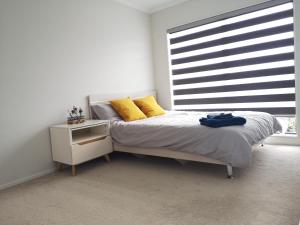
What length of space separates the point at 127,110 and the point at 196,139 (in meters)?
1.38

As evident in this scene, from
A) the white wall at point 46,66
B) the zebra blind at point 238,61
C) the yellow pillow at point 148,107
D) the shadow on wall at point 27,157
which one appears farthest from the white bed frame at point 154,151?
the zebra blind at point 238,61

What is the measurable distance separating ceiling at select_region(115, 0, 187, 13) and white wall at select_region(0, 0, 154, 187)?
26cm

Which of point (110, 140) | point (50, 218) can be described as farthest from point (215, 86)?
point (50, 218)

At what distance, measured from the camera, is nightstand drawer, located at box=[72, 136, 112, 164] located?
9.53 ft

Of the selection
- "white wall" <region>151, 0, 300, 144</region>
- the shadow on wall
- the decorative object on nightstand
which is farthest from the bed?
"white wall" <region>151, 0, 300, 144</region>

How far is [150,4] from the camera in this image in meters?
4.48

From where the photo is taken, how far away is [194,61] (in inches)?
174

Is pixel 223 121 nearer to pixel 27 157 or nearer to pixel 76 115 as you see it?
pixel 76 115

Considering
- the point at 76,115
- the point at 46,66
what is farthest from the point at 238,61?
the point at 46,66

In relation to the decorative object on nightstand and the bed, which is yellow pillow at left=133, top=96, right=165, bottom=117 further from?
the decorative object on nightstand

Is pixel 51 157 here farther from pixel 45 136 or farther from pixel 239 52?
pixel 239 52

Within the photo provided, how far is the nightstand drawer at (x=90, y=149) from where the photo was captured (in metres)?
2.90

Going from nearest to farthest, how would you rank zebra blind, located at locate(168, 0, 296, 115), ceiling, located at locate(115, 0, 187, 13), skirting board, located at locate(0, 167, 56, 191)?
skirting board, located at locate(0, 167, 56, 191), zebra blind, located at locate(168, 0, 296, 115), ceiling, located at locate(115, 0, 187, 13)

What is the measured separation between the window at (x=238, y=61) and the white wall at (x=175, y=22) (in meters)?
0.09
